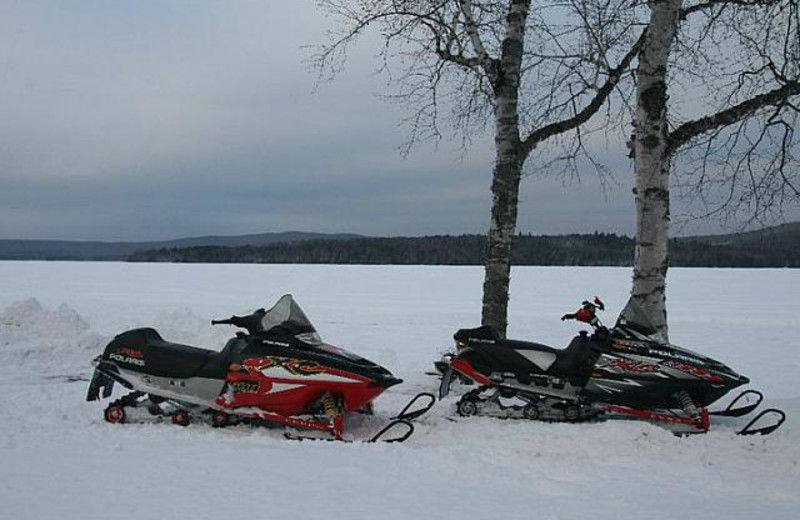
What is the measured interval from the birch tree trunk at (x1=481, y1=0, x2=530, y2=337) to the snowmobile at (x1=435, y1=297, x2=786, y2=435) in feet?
6.20

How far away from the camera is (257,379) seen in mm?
5715

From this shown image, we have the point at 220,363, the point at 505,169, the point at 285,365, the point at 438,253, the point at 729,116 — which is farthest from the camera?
the point at 438,253

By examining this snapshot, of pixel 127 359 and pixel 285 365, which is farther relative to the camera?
pixel 127 359

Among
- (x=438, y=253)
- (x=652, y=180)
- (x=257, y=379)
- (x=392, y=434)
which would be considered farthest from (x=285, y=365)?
(x=438, y=253)

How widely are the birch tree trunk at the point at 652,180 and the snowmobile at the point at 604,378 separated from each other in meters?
1.13

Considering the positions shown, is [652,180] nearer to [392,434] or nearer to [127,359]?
[392,434]

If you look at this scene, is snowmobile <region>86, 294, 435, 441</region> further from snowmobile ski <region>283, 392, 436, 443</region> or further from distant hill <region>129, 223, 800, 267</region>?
distant hill <region>129, 223, 800, 267</region>

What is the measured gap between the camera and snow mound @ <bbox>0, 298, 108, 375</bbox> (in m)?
8.91

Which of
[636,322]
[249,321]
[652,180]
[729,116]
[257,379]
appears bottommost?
[257,379]

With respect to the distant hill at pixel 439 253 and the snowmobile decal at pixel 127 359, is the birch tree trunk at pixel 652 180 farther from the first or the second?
the distant hill at pixel 439 253

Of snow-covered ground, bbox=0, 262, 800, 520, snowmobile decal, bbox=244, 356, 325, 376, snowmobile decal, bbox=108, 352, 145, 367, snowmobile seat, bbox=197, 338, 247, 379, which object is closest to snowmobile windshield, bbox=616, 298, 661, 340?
snow-covered ground, bbox=0, 262, 800, 520

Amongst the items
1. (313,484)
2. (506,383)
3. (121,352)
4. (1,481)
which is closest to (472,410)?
(506,383)

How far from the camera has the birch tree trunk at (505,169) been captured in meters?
8.18

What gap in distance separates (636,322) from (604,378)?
0.54 metres
